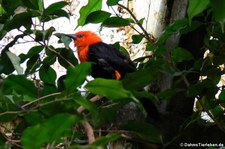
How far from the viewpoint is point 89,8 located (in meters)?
1.17

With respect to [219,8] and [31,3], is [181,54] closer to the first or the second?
[31,3]

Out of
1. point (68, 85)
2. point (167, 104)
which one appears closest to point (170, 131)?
point (167, 104)

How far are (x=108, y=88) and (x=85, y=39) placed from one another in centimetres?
157

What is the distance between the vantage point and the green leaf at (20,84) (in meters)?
0.70

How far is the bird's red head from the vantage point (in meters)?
2.10

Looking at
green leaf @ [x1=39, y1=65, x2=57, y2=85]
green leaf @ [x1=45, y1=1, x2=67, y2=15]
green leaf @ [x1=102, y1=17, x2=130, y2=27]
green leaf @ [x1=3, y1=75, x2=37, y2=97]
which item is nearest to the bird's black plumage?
green leaf @ [x1=102, y1=17, x2=130, y2=27]

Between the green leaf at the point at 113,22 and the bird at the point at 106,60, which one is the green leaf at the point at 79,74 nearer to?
the green leaf at the point at 113,22

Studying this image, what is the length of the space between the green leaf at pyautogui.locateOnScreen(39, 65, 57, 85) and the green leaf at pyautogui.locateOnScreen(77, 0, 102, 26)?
0.18m

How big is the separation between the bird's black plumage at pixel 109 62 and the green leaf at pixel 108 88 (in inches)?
41.5

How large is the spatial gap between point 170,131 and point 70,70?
845 millimetres

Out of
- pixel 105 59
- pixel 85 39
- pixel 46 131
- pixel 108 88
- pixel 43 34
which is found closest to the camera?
pixel 46 131

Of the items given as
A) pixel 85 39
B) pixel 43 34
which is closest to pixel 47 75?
pixel 43 34

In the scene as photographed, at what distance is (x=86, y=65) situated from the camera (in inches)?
26.7

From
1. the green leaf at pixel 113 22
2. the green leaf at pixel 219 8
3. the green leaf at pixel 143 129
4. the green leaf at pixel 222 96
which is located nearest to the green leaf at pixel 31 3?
the green leaf at pixel 113 22
